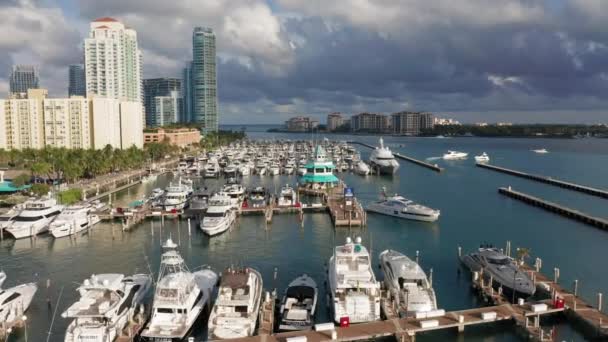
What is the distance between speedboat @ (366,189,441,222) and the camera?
47.2m

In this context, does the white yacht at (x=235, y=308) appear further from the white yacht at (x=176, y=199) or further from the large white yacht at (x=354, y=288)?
the white yacht at (x=176, y=199)

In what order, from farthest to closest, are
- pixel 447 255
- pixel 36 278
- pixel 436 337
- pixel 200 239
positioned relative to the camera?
pixel 200 239 → pixel 447 255 → pixel 36 278 → pixel 436 337

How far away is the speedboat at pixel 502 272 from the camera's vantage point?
86.1 feet

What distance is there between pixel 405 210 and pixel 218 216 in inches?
709

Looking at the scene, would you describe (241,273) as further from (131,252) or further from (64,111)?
(64,111)

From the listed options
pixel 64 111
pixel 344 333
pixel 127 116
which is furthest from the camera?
pixel 127 116

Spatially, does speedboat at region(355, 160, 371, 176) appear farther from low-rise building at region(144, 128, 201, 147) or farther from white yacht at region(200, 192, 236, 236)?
low-rise building at region(144, 128, 201, 147)

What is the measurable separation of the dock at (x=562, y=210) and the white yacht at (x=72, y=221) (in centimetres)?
4672

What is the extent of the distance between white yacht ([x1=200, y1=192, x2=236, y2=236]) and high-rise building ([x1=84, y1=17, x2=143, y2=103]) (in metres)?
107

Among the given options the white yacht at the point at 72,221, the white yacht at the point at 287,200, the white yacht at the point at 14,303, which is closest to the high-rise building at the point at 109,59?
the white yacht at the point at 287,200

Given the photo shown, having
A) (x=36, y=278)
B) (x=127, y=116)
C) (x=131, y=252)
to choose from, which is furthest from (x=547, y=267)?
(x=127, y=116)

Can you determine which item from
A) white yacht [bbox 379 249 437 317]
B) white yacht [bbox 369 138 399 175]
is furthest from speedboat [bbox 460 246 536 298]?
white yacht [bbox 369 138 399 175]

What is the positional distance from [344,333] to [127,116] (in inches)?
4079

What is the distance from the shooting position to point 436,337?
22.8 meters
